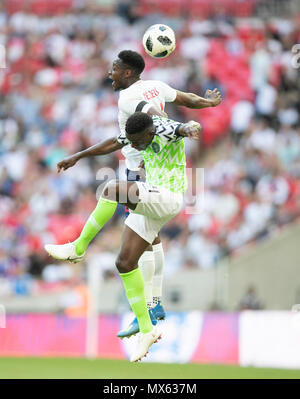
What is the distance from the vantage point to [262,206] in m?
18.4

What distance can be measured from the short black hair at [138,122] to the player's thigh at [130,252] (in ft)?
3.79

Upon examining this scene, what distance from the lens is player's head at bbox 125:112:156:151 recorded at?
889 cm

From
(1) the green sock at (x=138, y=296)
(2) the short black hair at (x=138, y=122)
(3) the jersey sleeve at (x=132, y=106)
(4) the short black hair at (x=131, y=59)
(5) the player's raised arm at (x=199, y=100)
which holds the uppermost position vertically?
(4) the short black hair at (x=131, y=59)

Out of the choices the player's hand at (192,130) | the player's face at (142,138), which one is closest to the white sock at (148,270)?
the player's face at (142,138)

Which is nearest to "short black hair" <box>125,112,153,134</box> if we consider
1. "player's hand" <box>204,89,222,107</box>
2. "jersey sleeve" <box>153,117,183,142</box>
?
"jersey sleeve" <box>153,117,183,142</box>

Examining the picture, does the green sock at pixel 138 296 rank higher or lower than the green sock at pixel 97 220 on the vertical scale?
lower

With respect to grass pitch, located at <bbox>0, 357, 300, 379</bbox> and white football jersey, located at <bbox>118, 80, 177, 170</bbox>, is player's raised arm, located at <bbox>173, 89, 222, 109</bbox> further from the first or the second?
grass pitch, located at <bbox>0, 357, 300, 379</bbox>

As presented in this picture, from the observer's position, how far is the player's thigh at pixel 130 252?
930cm

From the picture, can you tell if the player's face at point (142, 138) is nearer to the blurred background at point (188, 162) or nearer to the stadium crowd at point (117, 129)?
the blurred background at point (188, 162)

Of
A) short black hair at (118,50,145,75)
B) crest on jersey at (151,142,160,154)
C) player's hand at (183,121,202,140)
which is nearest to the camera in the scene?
player's hand at (183,121,202,140)

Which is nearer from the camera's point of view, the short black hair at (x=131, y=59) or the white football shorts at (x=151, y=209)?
the white football shorts at (x=151, y=209)

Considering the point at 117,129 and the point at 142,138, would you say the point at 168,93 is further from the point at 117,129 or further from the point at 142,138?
the point at 117,129

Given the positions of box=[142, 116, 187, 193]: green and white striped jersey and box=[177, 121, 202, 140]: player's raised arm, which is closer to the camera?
box=[177, 121, 202, 140]: player's raised arm

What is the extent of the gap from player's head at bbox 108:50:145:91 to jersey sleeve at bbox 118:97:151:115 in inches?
9.5
